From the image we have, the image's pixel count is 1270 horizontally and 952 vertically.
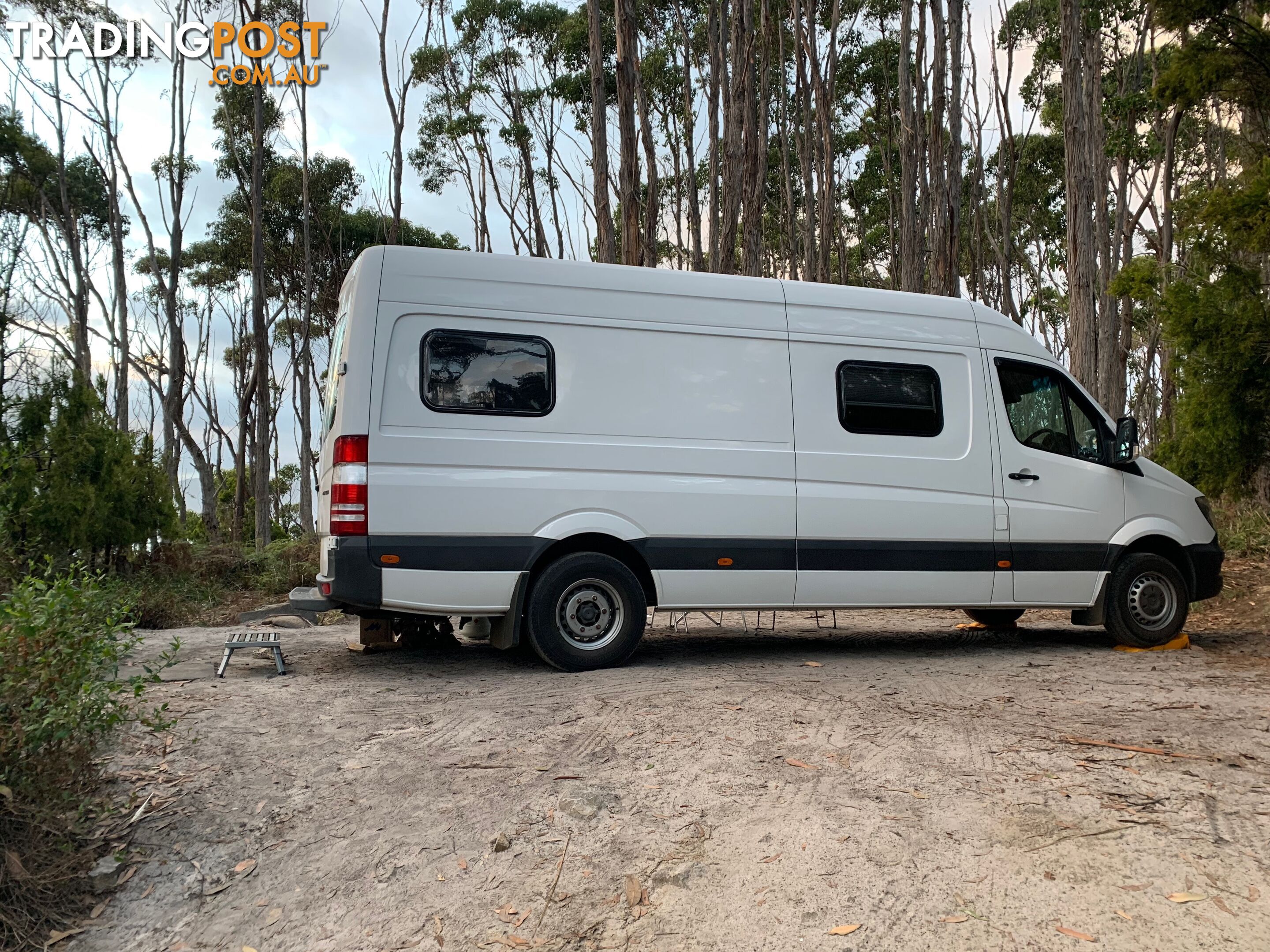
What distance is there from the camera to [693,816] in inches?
147

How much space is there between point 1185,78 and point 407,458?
8118 millimetres

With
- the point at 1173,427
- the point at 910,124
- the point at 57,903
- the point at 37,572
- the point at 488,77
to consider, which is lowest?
the point at 57,903

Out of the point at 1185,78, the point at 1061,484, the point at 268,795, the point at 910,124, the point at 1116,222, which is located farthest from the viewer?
the point at 1116,222

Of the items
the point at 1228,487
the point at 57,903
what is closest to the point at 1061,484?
the point at 1228,487

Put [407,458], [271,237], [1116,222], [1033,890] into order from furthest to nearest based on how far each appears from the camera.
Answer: [271,237]
[1116,222]
[407,458]
[1033,890]

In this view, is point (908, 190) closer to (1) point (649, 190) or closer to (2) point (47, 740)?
(1) point (649, 190)

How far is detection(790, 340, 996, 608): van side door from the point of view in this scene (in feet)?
21.6

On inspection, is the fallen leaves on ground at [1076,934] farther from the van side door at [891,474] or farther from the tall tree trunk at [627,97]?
the tall tree trunk at [627,97]

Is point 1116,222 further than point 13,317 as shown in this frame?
Yes

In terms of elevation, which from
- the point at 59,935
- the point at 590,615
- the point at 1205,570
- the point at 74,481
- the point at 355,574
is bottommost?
the point at 59,935

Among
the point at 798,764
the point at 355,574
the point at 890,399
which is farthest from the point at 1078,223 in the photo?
the point at 355,574

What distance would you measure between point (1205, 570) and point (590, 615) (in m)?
4.92

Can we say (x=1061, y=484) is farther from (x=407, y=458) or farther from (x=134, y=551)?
(x=134, y=551)

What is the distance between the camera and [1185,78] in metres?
8.95
